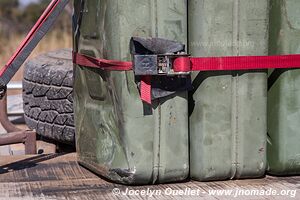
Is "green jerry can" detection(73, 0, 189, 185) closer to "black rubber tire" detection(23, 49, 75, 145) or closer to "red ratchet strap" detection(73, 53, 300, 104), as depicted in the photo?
"red ratchet strap" detection(73, 53, 300, 104)

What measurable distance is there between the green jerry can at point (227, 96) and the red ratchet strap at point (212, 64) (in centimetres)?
3

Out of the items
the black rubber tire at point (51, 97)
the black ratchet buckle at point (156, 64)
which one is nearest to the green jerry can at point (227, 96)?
the black ratchet buckle at point (156, 64)

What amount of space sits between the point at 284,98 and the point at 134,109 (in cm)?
74

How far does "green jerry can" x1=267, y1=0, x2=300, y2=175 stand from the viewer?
3443mm

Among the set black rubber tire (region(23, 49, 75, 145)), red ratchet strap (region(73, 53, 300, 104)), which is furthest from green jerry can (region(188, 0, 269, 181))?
black rubber tire (region(23, 49, 75, 145))

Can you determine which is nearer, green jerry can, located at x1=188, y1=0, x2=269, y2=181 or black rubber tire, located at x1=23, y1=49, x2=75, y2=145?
green jerry can, located at x1=188, y1=0, x2=269, y2=181

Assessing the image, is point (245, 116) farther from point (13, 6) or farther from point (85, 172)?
point (13, 6)

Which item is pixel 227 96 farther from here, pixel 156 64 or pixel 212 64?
pixel 156 64

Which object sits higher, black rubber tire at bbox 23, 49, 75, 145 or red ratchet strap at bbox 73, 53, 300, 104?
red ratchet strap at bbox 73, 53, 300, 104

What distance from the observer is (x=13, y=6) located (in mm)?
33750

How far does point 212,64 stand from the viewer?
334cm

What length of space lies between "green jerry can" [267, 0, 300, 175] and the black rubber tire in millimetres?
1260

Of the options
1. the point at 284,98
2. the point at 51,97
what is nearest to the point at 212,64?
the point at 284,98

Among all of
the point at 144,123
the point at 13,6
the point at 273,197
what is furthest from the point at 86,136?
the point at 13,6
